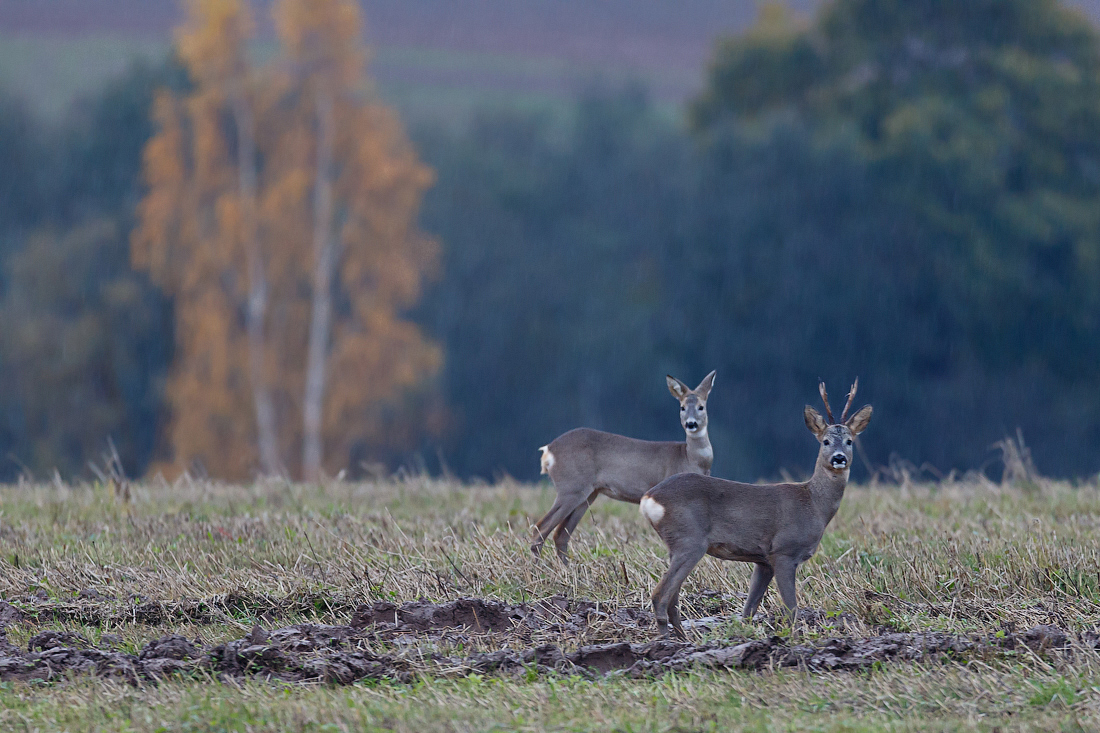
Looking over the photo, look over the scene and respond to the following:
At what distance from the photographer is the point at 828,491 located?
7.46 m

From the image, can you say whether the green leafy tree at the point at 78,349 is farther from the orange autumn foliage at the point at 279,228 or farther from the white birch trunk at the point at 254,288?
the white birch trunk at the point at 254,288

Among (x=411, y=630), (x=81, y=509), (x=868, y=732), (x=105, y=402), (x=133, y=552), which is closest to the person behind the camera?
(x=868, y=732)

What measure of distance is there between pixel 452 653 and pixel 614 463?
129 inches

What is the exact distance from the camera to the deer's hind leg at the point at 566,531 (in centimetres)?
901

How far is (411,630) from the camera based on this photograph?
685 centimetres

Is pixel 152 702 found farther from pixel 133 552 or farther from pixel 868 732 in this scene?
pixel 133 552

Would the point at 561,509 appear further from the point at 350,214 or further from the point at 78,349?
the point at 78,349

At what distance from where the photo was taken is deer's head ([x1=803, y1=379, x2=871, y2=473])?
734 cm

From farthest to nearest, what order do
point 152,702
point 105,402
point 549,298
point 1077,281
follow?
1. point 549,298
2. point 105,402
3. point 1077,281
4. point 152,702

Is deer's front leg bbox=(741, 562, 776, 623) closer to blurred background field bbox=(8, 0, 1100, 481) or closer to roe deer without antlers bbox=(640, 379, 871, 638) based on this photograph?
roe deer without antlers bbox=(640, 379, 871, 638)

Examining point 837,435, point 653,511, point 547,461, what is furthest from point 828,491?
point 547,461

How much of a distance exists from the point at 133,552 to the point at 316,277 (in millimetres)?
18164

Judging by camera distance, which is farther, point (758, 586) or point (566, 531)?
point (566, 531)

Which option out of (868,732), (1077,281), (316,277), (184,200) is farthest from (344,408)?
(868,732)
